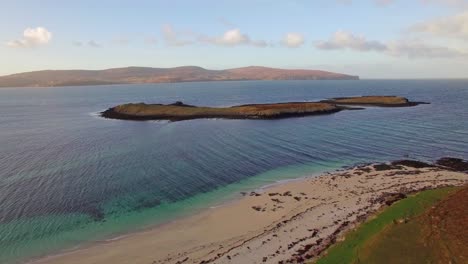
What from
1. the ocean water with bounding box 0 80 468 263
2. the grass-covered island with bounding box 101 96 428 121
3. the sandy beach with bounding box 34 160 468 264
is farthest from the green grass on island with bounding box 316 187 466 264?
the grass-covered island with bounding box 101 96 428 121

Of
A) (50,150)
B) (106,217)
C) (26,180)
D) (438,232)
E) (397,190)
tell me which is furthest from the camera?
(50,150)

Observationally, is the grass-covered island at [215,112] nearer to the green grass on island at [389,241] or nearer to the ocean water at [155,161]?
the ocean water at [155,161]

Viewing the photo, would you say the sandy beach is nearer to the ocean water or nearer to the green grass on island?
the green grass on island

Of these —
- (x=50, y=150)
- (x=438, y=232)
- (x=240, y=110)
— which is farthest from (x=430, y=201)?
(x=240, y=110)

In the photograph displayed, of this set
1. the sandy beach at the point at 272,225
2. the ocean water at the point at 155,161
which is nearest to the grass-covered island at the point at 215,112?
the ocean water at the point at 155,161

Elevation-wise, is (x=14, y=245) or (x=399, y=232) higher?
(x=399, y=232)

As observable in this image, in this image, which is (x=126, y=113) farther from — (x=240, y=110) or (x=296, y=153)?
(x=296, y=153)

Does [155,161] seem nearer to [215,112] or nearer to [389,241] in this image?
[389,241]

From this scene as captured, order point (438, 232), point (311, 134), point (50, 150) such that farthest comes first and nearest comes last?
point (311, 134)
point (50, 150)
point (438, 232)

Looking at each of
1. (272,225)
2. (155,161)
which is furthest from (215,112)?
(272,225)
